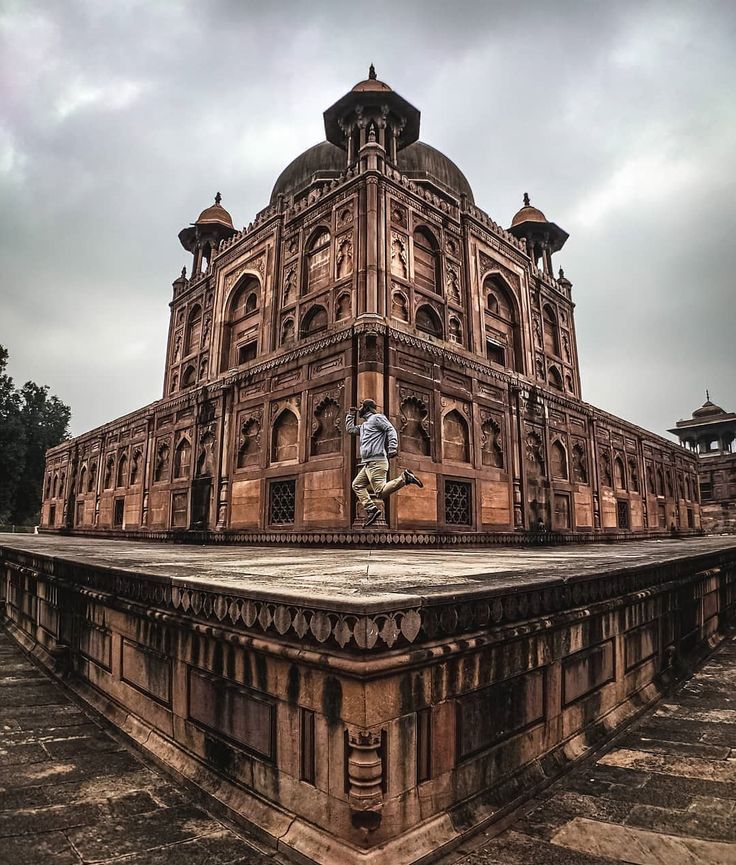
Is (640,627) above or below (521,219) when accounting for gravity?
below

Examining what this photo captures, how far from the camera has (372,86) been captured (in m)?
15.9

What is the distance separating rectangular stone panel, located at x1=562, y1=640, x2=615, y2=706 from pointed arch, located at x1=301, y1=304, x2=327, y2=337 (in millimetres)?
12498

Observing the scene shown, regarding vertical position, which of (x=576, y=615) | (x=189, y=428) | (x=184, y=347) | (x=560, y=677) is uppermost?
(x=184, y=347)

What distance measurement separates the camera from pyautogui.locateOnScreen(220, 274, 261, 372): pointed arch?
17881 mm

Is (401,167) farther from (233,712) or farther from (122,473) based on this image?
(233,712)

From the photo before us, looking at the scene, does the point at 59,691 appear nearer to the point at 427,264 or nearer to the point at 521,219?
the point at 427,264

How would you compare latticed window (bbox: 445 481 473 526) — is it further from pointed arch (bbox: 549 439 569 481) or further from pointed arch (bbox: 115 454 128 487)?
pointed arch (bbox: 115 454 128 487)

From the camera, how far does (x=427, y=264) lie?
617 inches

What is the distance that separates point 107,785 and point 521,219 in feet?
76.6

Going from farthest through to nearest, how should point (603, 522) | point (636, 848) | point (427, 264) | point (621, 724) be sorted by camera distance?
1. point (603, 522)
2. point (427, 264)
3. point (621, 724)
4. point (636, 848)

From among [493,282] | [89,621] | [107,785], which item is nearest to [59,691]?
[89,621]

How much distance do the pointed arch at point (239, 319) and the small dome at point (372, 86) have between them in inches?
250

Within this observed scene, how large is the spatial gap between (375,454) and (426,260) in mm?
7830

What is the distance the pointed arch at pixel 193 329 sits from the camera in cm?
2153
